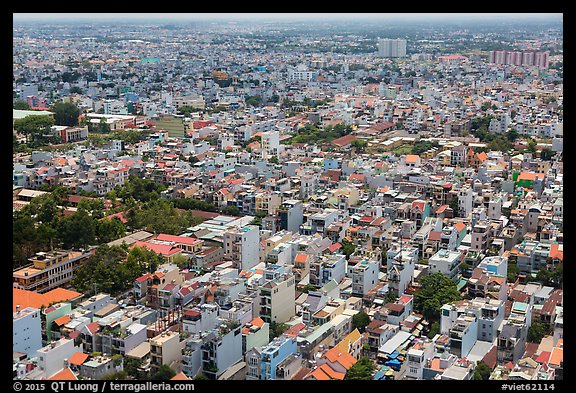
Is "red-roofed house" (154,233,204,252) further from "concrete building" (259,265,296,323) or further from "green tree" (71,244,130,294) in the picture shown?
"concrete building" (259,265,296,323)

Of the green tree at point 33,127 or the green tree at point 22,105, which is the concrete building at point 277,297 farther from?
the green tree at point 22,105

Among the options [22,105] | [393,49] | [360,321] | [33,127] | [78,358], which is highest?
[393,49]

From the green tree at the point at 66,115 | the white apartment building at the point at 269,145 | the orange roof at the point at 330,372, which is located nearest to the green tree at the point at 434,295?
the orange roof at the point at 330,372

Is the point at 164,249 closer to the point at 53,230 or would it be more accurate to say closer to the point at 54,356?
the point at 53,230

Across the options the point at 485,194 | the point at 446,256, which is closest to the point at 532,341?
the point at 446,256

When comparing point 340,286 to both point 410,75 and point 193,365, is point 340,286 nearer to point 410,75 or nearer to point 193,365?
point 193,365

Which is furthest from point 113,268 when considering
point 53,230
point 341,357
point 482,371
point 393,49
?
point 393,49
